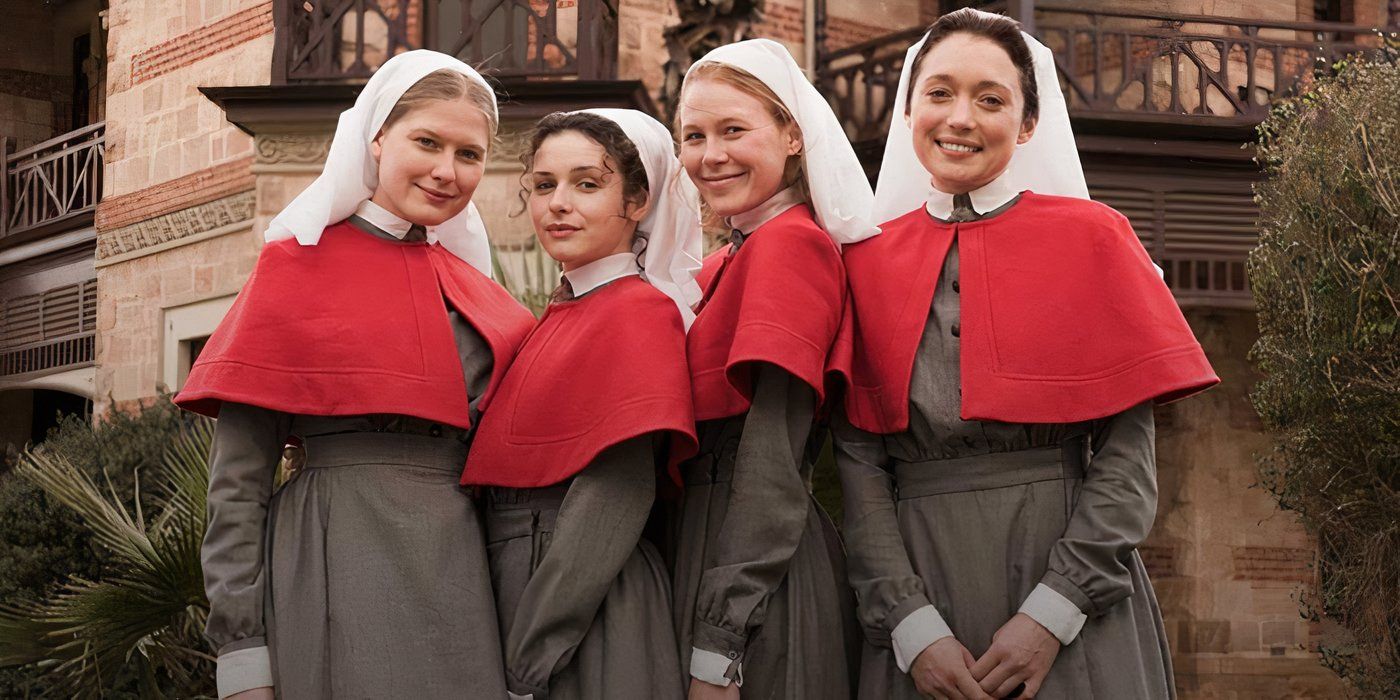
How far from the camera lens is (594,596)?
9.09 ft

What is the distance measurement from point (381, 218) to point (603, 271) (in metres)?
0.48

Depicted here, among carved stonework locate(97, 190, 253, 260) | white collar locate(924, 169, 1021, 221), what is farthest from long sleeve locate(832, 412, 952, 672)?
carved stonework locate(97, 190, 253, 260)

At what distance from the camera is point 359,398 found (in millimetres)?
2857

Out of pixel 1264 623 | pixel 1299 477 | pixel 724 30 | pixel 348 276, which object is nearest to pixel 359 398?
pixel 348 276

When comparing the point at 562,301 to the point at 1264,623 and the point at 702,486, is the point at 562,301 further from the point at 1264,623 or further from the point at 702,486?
the point at 1264,623

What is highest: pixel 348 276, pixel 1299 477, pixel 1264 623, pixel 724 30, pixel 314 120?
pixel 724 30

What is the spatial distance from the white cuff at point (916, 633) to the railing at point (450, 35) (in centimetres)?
736

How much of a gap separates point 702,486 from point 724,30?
7874 millimetres

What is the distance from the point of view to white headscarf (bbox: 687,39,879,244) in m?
2.97

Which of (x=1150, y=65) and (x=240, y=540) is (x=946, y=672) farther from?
(x=1150, y=65)

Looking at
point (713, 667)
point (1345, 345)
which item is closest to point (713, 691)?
point (713, 667)

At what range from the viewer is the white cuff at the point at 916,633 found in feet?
8.65

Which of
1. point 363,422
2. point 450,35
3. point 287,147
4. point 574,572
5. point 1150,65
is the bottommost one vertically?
point 574,572

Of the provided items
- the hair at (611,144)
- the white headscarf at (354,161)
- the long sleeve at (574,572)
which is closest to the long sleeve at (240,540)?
the white headscarf at (354,161)
